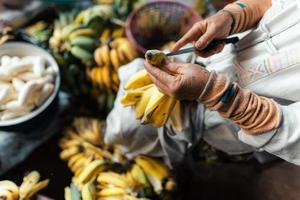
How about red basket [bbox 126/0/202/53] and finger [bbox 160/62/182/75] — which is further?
red basket [bbox 126/0/202/53]

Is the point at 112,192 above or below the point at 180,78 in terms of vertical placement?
below

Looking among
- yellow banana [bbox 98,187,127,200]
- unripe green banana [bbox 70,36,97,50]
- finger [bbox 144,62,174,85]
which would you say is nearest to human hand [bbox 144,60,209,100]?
finger [bbox 144,62,174,85]

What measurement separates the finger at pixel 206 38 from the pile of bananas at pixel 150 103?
0.18m

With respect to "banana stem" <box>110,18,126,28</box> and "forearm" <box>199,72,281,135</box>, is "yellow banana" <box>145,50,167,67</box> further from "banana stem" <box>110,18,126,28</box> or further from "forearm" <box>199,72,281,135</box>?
"banana stem" <box>110,18,126,28</box>

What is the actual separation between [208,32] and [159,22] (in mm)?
798

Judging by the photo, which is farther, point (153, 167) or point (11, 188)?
point (153, 167)

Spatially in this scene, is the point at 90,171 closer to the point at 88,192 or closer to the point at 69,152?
the point at 88,192

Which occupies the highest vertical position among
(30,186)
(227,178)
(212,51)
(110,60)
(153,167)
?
(212,51)

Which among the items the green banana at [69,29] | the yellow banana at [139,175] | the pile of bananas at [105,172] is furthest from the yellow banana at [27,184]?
the green banana at [69,29]

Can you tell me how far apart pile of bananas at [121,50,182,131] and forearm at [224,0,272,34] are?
12.6 inches

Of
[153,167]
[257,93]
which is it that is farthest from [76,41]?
[257,93]

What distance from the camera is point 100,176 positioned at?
4.54 feet

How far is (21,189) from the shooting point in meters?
1.23

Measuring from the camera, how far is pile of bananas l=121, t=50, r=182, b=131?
3.57ft
